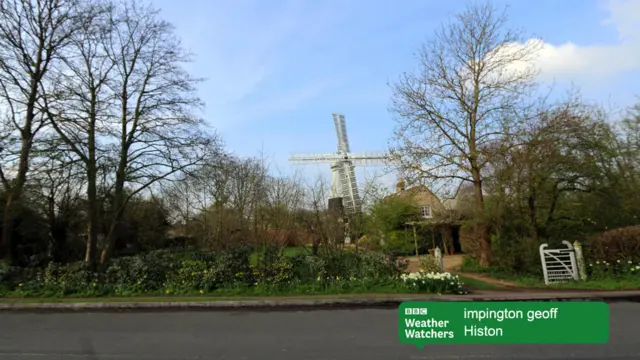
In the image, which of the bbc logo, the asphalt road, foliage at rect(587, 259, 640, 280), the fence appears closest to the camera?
the asphalt road

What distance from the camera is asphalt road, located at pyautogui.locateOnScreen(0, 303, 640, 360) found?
5.52 m

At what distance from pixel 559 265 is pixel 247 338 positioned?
11754 mm

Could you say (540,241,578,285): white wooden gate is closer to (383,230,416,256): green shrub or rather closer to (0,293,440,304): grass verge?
(0,293,440,304): grass verge

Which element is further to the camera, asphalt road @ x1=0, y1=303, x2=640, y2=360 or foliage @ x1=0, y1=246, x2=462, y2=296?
foliage @ x1=0, y1=246, x2=462, y2=296

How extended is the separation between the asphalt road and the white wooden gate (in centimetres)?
411

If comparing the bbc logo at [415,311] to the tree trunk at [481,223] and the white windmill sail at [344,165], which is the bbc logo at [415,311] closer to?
the tree trunk at [481,223]

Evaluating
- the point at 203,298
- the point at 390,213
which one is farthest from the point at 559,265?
the point at 390,213

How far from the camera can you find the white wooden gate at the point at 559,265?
42.8 feet

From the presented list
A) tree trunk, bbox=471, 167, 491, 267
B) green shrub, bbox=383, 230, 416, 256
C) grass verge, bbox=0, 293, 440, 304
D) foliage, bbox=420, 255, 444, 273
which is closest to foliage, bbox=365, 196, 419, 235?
green shrub, bbox=383, 230, 416, 256

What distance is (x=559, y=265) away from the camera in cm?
1338

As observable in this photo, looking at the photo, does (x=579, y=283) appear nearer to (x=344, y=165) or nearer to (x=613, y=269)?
(x=613, y=269)

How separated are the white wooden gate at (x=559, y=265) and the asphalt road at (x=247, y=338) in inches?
162

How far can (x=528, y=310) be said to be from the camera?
680 cm

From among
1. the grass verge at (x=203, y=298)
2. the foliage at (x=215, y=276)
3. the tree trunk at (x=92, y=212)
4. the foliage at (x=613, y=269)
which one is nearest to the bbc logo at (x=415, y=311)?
the grass verge at (x=203, y=298)
